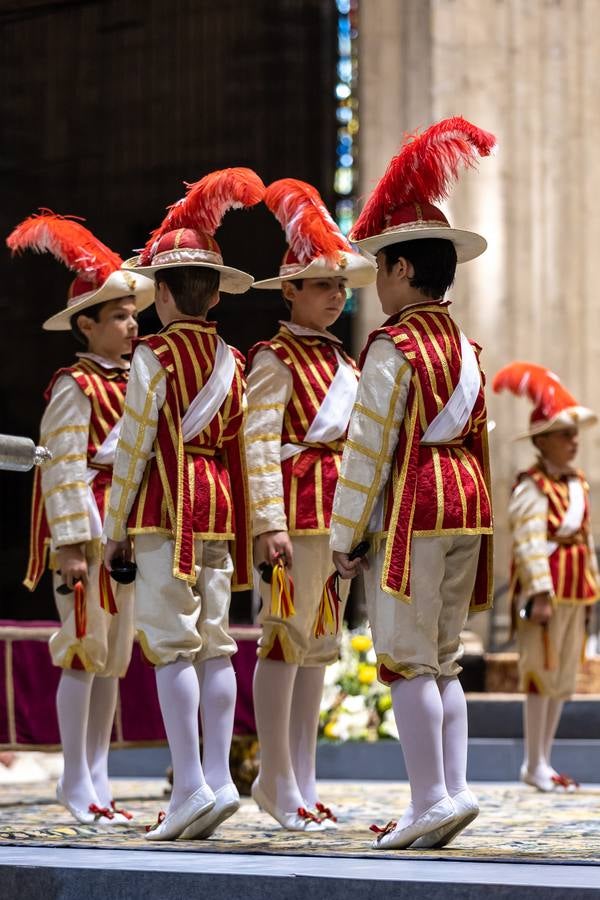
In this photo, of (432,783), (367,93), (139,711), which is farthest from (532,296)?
(432,783)

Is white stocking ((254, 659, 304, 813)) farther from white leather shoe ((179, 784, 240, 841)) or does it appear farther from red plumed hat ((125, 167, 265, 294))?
red plumed hat ((125, 167, 265, 294))

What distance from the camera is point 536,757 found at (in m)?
6.82

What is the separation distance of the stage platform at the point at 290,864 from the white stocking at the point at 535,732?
5.68 ft

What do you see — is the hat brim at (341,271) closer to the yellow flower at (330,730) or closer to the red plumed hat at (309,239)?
the red plumed hat at (309,239)

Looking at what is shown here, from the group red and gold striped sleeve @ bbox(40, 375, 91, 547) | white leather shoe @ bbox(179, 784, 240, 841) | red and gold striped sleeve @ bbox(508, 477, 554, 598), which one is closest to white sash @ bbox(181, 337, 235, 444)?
red and gold striped sleeve @ bbox(40, 375, 91, 547)

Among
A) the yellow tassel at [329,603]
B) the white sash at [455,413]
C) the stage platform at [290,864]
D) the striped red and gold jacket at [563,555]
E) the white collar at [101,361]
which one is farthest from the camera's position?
the striped red and gold jacket at [563,555]

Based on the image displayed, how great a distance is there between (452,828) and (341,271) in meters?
1.88

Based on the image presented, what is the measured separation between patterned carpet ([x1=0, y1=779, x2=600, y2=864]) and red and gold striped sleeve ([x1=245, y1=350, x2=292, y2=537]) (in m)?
0.90

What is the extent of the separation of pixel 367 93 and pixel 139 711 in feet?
14.3

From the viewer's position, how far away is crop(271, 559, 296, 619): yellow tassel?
4652 mm

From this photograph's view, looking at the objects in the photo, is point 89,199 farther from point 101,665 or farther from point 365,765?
Result: point 101,665

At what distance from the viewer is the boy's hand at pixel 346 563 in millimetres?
4098

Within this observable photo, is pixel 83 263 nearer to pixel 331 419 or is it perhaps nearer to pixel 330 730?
pixel 331 419

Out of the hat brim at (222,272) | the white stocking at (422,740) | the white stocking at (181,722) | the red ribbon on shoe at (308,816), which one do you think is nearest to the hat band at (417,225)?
the hat brim at (222,272)
